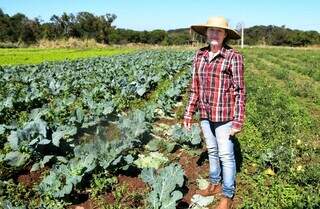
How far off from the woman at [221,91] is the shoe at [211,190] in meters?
0.40

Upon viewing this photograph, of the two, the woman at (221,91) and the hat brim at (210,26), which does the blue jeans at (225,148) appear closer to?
the woman at (221,91)

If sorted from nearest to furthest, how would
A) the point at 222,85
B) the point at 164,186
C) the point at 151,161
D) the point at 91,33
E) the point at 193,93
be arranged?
the point at 164,186 < the point at 222,85 < the point at 193,93 < the point at 151,161 < the point at 91,33

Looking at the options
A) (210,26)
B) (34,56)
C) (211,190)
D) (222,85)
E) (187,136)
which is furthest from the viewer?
(34,56)

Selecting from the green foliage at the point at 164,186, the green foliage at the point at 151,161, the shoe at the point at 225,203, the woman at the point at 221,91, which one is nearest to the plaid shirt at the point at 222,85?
the woman at the point at 221,91

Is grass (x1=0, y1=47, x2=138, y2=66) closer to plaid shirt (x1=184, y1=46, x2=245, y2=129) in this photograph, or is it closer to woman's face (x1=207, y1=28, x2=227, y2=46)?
plaid shirt (x1=184, y1=46, x2=245, y2=129)

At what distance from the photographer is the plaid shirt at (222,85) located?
5477mm

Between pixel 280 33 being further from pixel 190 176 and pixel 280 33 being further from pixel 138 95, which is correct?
pixel 190 176

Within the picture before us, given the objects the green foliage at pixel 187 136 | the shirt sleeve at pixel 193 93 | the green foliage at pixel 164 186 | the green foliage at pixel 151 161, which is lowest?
the green foliage at pixel 151 161

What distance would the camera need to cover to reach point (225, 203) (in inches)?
225

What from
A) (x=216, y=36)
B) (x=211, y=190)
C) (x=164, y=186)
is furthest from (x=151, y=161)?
(x=216, y=36)

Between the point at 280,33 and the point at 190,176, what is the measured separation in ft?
316

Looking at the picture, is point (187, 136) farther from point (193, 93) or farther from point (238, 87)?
point (238, 87)

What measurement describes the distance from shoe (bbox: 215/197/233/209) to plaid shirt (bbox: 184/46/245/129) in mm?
902

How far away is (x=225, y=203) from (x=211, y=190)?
53cm
